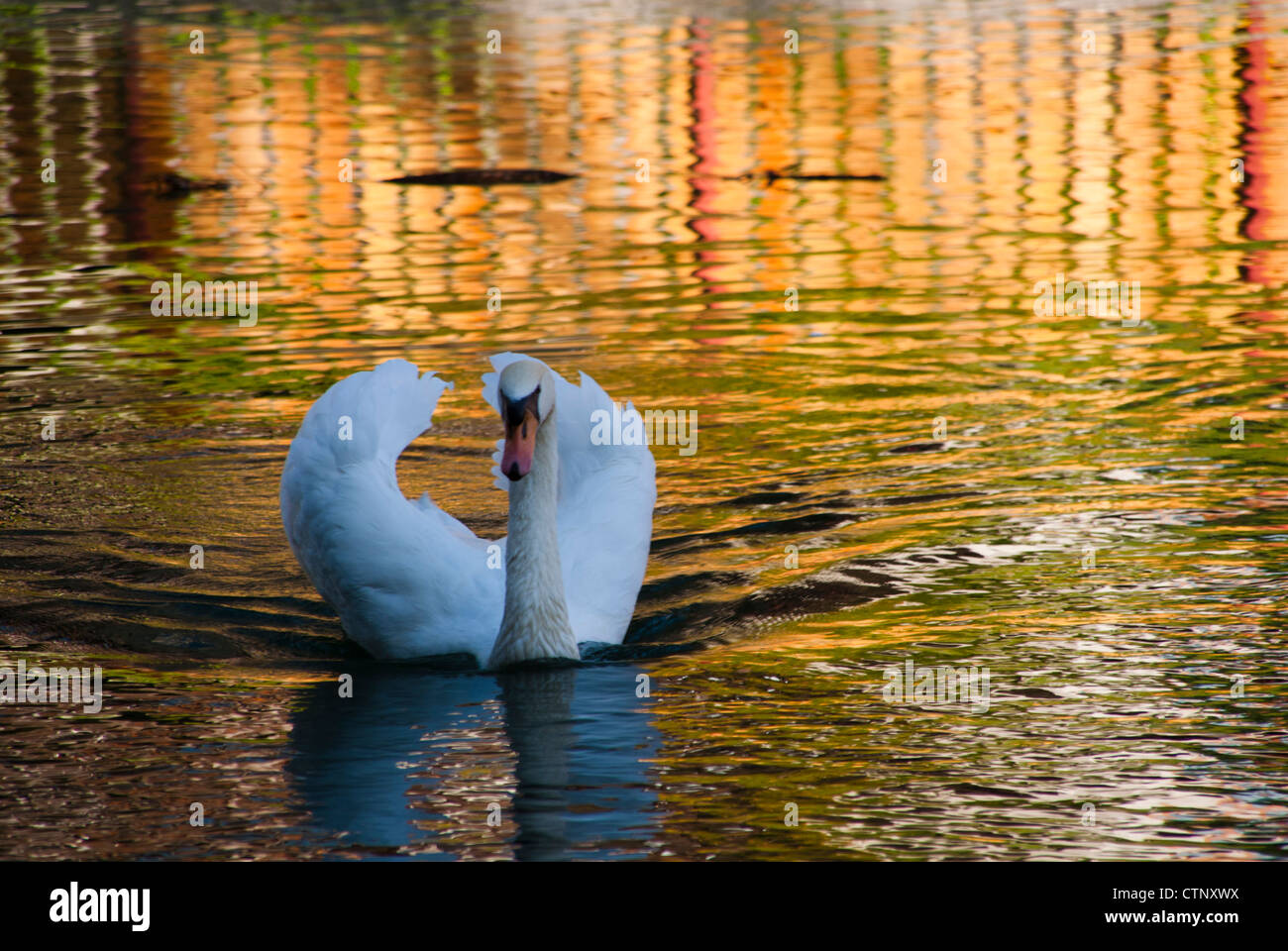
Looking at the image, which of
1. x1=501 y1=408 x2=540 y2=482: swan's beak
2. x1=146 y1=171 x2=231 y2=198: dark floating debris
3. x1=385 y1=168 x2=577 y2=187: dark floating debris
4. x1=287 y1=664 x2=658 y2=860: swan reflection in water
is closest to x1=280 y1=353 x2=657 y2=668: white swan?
x1=501 y1=408 x2=540 y2=482: swan's beak

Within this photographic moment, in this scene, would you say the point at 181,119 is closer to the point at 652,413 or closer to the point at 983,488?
the point at 652,413

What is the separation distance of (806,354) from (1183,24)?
50.2ft

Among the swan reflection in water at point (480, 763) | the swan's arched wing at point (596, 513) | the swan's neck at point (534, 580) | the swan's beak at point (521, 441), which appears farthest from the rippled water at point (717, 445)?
the swan's beak at point (521, 441)

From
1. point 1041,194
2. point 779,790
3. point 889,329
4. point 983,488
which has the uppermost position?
point 1041,194

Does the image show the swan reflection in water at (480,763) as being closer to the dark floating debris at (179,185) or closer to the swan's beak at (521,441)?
the swan's beak at (521,441)

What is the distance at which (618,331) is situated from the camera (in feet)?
39.1

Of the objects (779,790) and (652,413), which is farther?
(652,413)

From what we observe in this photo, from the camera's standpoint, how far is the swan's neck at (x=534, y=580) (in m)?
6.71

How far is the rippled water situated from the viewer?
5684mm

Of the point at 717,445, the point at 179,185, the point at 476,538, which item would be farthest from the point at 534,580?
the point at 179,185

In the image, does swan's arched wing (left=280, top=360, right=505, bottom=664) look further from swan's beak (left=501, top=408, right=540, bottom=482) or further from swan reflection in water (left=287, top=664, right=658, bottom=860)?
swan's beak (left=501, top=408, right=540, bottom=482)

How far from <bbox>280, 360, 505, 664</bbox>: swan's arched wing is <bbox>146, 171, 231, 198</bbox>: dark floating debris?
965cm

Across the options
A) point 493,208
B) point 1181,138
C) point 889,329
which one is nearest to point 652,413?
point 889,329

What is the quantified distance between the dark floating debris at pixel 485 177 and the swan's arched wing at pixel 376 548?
30.7 feet
